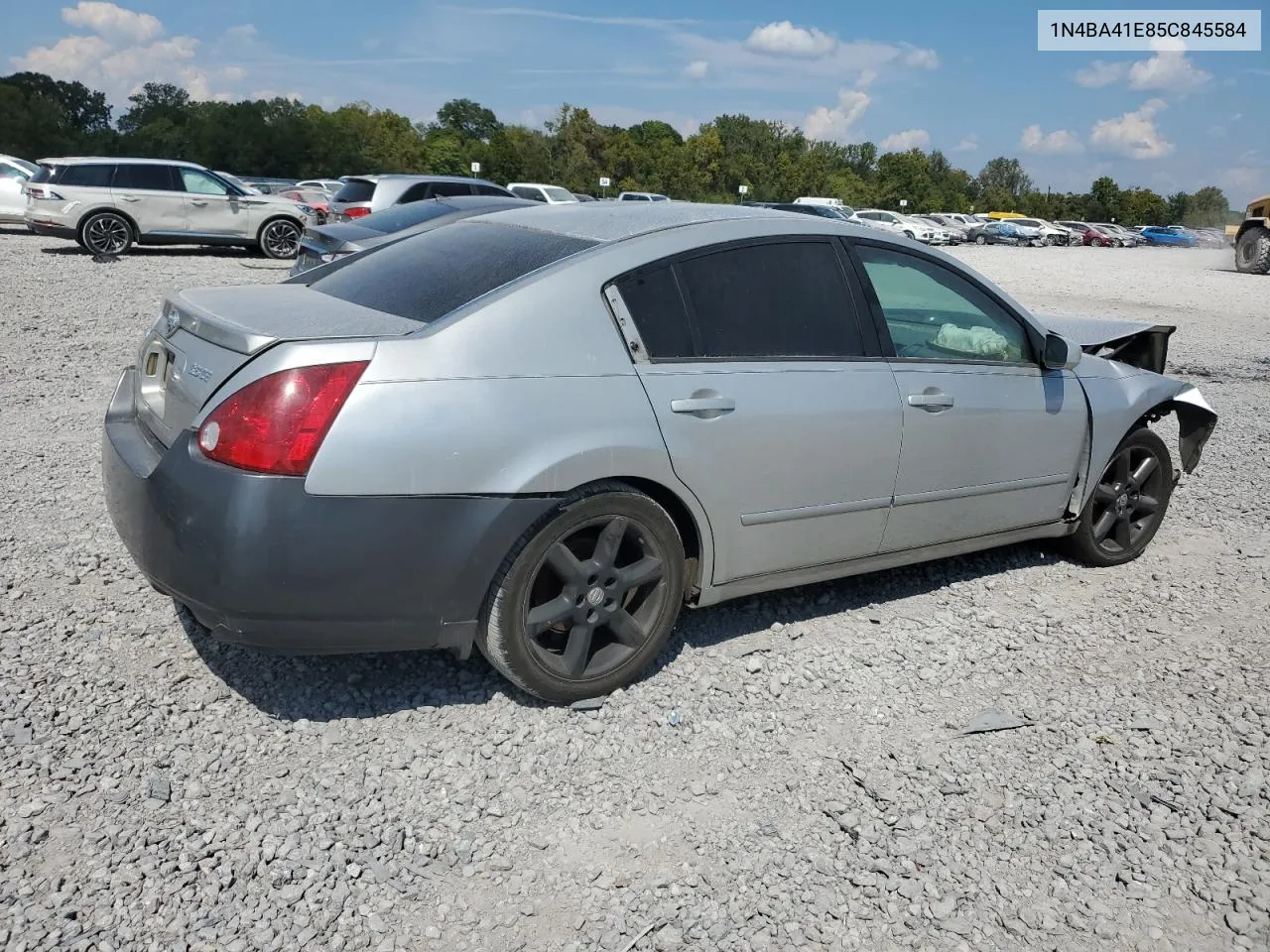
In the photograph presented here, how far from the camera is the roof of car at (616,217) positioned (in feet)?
12.3

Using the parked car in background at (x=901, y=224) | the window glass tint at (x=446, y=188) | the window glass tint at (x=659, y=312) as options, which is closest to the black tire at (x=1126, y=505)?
the window glass tint at (x=659, y=312)

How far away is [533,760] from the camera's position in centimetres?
319

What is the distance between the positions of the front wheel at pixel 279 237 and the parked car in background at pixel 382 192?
2.24 metres

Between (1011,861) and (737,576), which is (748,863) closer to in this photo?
(1011,861)

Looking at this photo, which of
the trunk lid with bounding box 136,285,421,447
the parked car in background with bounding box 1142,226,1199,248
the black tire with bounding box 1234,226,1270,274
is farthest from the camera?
the parked car in background with bounding box 1142,226,1199,248

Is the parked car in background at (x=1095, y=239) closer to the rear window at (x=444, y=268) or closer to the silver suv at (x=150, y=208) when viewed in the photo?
the silver suv at (x=150, y=208)

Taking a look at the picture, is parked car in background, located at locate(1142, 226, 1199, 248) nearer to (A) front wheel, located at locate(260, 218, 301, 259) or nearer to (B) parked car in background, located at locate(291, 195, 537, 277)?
(A) front wheel, located at locate(260, 218, 301, 259)

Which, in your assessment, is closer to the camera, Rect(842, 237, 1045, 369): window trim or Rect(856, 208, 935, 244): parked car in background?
Rect(842, 237, 1045, 369): window trim

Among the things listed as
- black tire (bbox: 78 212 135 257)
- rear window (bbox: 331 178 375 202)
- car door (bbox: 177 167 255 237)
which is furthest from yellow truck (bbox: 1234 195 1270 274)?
black tire (bbox: 78 212 135 257)

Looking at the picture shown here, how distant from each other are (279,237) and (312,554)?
56.8ft

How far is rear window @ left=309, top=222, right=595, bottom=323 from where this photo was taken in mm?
3424

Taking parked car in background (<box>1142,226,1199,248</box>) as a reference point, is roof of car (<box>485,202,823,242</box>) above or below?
below

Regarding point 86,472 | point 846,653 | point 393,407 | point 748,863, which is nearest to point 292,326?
point 393,407

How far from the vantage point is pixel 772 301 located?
381cm
